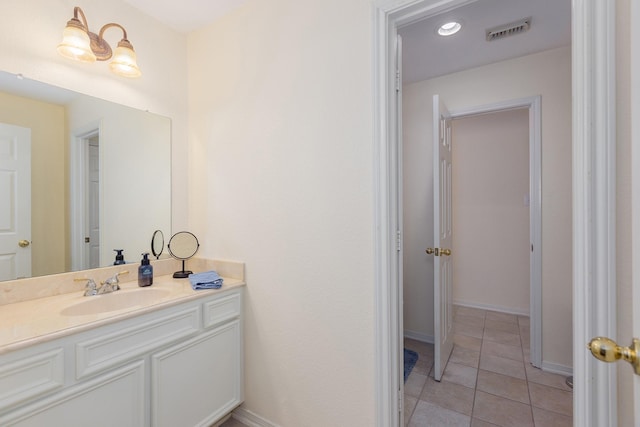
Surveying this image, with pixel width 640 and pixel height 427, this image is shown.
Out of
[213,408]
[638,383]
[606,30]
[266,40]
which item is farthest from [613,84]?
[213,408]

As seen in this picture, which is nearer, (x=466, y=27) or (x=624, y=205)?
(x=624, y=205)

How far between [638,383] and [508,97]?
2.50 meters

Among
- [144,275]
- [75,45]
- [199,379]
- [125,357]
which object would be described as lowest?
[199,379]

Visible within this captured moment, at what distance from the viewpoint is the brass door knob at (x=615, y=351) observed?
49 centimetres

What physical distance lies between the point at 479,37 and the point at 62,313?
3.03 m

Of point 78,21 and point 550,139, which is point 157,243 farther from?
point 550,139

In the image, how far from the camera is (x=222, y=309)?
157cm

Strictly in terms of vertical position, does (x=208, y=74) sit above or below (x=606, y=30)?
above

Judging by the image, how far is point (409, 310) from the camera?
9.24ft

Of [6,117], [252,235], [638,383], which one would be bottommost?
[638,383]

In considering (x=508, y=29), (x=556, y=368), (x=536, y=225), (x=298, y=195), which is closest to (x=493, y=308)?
(x=556, y=368)

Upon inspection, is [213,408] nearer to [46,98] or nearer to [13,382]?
[13,382]

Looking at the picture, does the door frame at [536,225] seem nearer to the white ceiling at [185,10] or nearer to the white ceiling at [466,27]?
the white ceiling at [466,27]

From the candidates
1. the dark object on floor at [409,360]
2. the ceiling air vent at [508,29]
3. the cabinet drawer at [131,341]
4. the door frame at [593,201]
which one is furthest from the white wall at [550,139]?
the cabinet drawer at [131,341]
